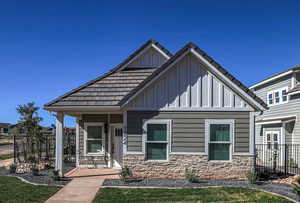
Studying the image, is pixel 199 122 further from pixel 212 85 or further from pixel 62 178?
pixel 62 178

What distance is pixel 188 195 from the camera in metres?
7.46

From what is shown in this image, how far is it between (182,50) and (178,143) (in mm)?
4052

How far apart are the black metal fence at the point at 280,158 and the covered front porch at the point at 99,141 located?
7.79 metres

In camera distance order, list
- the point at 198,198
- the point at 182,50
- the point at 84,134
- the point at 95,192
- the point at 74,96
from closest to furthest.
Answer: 1. the point at 198,198
2. the point at 95,192
3. the point at 182,50
4. the point at 74,96
5. the point at 84,134

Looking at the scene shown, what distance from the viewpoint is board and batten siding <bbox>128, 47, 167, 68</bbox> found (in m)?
12.6

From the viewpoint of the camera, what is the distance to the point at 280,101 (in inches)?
637

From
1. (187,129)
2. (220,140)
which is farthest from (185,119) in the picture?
(220,140)

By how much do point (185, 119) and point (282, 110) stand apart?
1001cm

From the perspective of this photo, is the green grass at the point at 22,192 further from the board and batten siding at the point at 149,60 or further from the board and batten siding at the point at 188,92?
the board and batten siding at the point at 149,60

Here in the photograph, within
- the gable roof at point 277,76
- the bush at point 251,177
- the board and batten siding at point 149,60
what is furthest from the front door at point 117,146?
the gable roof at point 277,76

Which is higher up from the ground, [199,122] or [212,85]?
[212,85]

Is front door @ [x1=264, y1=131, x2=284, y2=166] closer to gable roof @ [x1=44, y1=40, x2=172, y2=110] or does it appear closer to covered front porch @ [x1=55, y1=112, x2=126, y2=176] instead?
gable roof @ [x1=44, y1=40, x2=172, y2=110]

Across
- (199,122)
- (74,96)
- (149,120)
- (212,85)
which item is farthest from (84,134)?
(212,85)

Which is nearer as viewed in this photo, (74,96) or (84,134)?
(74,96)
